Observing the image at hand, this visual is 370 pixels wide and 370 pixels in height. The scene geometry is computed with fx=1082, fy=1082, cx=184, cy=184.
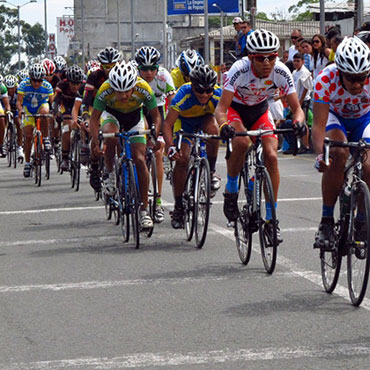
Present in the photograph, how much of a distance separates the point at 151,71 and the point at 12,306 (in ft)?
19.8

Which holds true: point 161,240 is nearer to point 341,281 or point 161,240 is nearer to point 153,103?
point 153,103

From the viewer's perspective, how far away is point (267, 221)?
9109 millimetres

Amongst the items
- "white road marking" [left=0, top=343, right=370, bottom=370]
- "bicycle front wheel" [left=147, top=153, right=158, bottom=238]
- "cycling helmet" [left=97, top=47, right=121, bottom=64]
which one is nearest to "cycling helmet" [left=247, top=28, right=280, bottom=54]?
"bicycle front wheel" [left=147, top=153, right=158, bottom=238]

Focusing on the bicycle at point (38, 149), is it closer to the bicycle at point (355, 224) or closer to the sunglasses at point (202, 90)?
the sunglasses at point (202, 90)

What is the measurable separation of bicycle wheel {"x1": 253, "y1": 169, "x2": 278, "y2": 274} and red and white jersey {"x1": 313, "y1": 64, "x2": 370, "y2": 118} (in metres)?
1.01

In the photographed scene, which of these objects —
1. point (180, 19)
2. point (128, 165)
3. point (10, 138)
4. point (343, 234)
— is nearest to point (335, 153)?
point (343, 234)

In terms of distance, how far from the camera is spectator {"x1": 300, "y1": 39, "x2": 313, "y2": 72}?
21.2 m

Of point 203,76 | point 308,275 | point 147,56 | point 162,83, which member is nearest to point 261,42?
point 203,76

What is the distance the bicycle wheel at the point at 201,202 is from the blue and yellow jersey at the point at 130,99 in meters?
1.31

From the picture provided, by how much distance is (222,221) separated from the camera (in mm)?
12922

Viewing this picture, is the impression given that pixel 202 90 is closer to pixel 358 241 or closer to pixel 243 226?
pixel 243 226

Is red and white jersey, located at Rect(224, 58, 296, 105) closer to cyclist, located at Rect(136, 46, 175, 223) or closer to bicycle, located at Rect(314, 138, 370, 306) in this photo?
bicycle, located at Rect(314, 138, 370, 306)

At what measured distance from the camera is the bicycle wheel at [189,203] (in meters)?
11.1

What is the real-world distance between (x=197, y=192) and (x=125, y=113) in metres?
1.68
